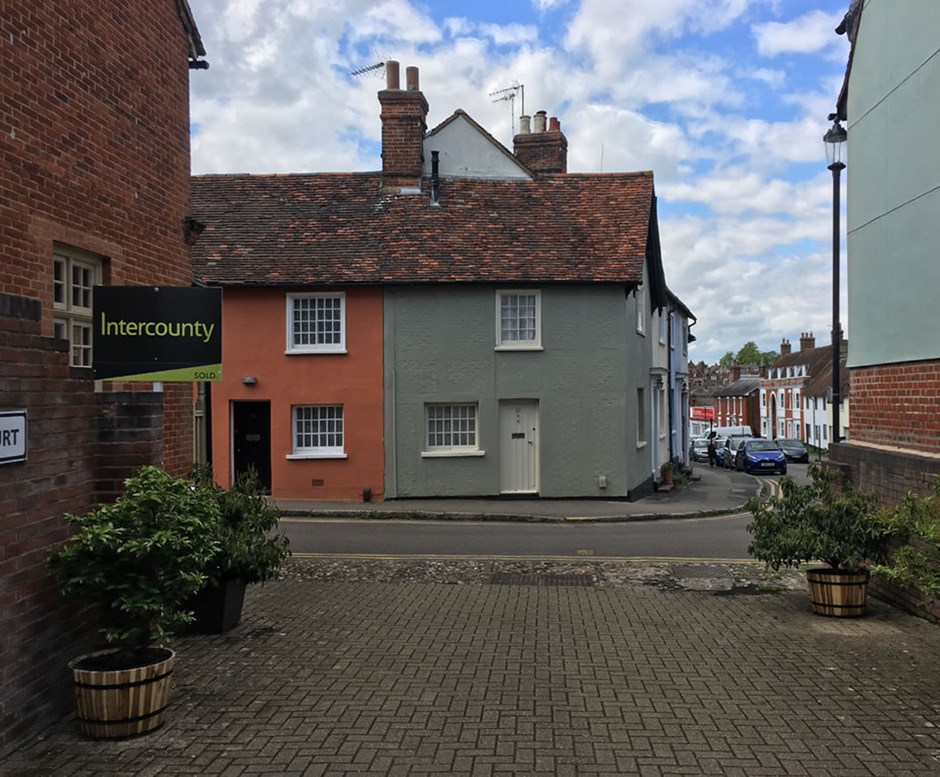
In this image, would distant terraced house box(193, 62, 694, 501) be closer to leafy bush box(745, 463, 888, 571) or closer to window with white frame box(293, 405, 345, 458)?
window with white frame box(293, 405, 345, 458)

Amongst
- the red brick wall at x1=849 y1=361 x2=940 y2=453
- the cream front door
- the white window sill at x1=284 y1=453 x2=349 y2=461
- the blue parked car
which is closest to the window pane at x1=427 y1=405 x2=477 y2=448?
the cream front door

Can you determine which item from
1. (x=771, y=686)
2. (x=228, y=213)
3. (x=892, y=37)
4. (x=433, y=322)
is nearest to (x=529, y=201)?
(x=433, y=322)

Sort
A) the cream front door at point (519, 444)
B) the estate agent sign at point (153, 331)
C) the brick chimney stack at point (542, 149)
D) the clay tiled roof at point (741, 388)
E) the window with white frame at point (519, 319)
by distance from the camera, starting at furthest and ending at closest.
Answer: the clay tiled roof at point (741, 388)
the brick chimney stack at point (542, 149)
the cream front door at point (519, 444)
the window with white frame at point (519, 319)
the estate agent sign at point (153, 331)

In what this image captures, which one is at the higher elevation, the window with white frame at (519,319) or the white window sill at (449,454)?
the window with white frame at (519,319)

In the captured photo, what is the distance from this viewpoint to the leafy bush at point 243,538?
24.4 feet

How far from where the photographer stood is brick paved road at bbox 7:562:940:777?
4.86 metres

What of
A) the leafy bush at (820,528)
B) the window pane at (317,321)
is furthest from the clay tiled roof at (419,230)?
the leafy bush at (820,528)

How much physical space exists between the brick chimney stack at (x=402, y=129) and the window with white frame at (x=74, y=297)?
13.2 meters

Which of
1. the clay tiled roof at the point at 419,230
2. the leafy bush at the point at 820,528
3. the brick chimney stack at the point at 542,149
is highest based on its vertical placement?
the brick chimney stack at the point at 542,149

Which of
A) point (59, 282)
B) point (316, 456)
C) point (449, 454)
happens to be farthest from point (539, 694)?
point (316, 456)

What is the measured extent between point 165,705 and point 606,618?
460 cm

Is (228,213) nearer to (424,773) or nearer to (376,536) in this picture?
(376,536)

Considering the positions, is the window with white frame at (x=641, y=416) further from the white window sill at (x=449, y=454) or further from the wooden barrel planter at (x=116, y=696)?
the wooden barrel planter at (x=116, y=696)

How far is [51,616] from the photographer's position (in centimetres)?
532
